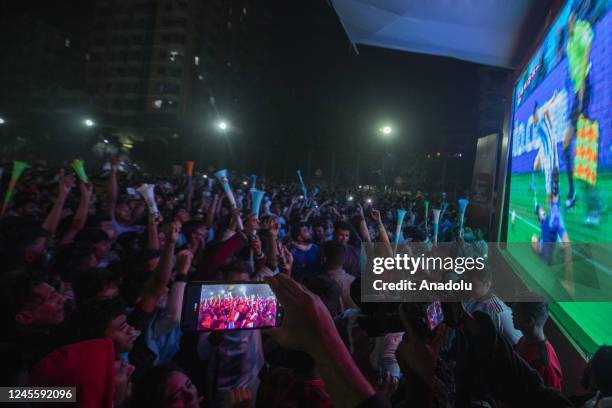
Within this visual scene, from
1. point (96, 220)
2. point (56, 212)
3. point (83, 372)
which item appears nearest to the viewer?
point (83, 372)

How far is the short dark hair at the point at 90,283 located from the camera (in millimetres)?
2959

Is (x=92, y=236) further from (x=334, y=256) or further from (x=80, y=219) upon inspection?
(x=334, y=256)

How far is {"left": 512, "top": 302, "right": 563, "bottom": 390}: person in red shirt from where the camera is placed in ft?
7.48

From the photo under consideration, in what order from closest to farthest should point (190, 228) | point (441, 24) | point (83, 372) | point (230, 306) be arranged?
point (83, 372)
point (230, 306)
point (441, 24)
point (190, 228)

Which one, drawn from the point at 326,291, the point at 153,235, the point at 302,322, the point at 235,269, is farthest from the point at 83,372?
the point at 153,235

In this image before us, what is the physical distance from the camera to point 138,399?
2113 millimetres

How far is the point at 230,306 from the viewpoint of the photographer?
1.93 m

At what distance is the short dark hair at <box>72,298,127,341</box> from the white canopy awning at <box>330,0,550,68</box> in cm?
363

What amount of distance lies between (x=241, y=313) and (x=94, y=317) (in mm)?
963

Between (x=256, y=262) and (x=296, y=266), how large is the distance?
146cm

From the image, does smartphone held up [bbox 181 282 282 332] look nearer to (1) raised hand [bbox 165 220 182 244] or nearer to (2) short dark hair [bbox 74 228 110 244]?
(1) raised hand [bbox 165 220 182 244]

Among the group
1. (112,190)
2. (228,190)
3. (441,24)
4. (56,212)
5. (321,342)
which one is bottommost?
(56,212)

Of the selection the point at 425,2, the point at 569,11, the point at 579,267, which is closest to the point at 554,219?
the point at 579,267

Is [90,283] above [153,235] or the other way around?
the other way around
